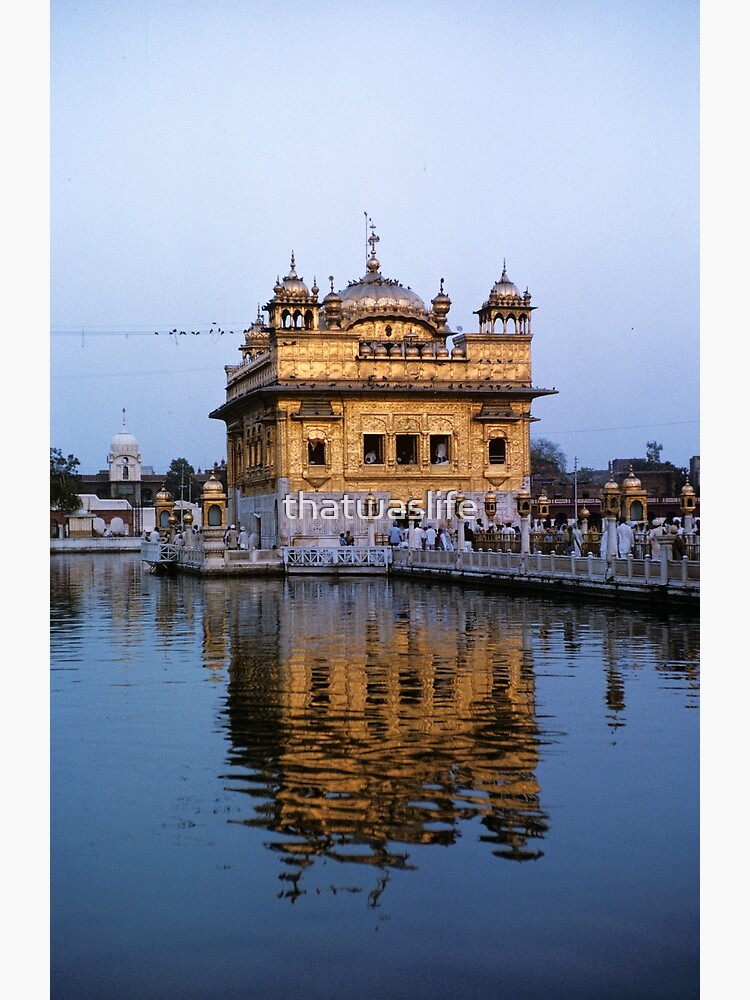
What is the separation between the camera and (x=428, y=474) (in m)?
37.1

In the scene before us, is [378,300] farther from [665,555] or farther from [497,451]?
[665,555]

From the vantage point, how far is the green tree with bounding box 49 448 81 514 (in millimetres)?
61528

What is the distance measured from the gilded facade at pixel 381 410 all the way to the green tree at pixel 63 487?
24.9 meters

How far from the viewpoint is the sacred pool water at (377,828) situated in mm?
4801

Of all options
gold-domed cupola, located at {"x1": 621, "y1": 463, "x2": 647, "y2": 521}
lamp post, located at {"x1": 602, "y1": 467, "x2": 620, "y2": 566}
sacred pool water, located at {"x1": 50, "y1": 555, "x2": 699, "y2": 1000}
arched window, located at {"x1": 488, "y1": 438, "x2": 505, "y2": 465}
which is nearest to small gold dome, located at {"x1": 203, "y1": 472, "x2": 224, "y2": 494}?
arched window, located at {"x1": 488, "y1": 438, "x2": 505, "y2": 465}

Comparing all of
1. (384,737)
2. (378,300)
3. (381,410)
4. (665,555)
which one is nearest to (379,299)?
(378,300)

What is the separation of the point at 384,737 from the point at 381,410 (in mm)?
28543

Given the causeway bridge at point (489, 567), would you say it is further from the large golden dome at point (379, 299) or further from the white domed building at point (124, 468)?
the white domed building at point (124, 468)

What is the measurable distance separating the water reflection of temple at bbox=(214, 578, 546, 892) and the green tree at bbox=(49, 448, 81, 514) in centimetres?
4704

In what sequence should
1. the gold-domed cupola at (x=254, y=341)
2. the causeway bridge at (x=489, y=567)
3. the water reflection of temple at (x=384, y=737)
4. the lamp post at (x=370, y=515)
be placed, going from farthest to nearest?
the gold-domed cupola at (x=254, y=341) < the lamp post at (x=370, y=515) < the causeway bridge at (x=489, y=567) < the water reflection of temple at (x=384, y=737)

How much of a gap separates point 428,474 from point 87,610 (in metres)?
17.8

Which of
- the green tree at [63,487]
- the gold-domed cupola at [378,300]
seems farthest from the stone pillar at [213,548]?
the green tree at [63,487]
